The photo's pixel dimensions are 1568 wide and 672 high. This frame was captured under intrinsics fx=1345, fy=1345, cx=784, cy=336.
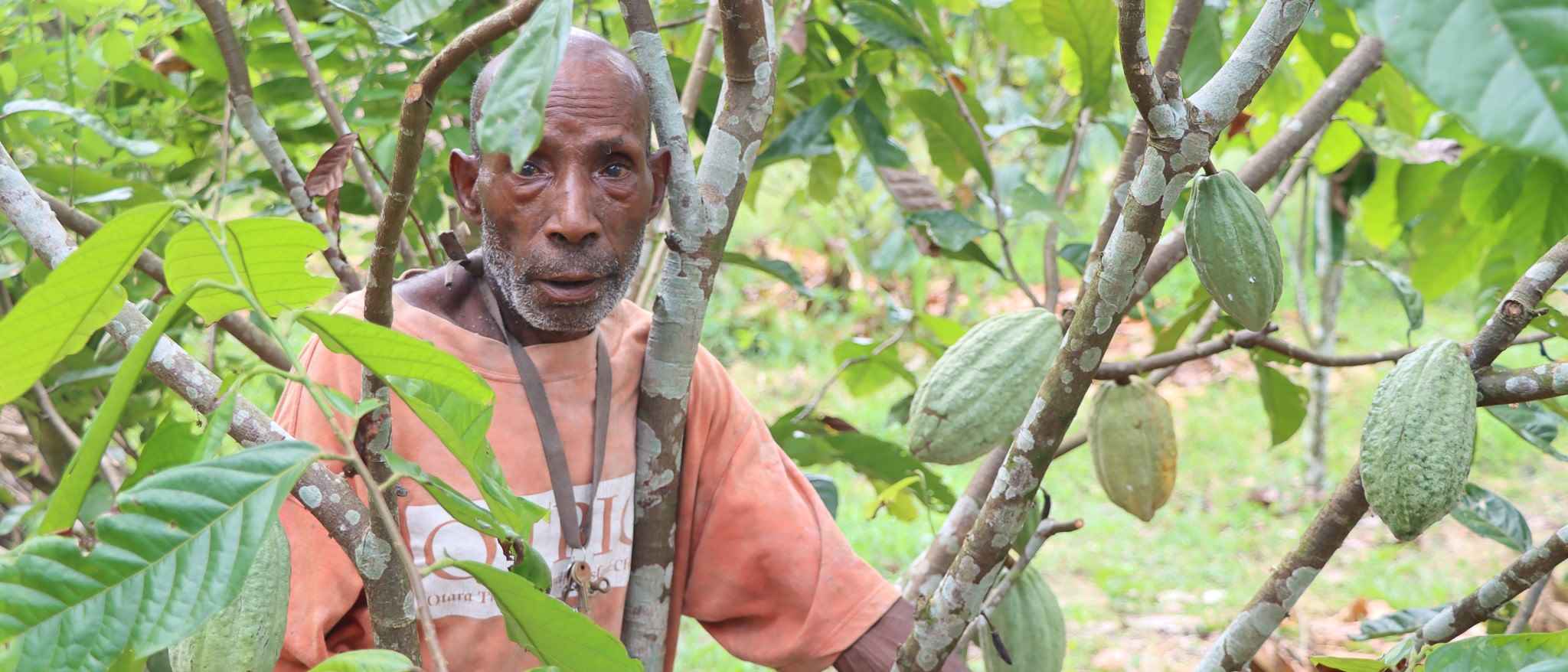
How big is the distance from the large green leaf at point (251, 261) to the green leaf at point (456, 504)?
0.38 feet

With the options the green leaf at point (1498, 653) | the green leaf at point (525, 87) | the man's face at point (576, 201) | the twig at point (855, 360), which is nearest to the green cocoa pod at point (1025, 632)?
the twig at point (855, 360)

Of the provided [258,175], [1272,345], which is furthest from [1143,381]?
[258,175]

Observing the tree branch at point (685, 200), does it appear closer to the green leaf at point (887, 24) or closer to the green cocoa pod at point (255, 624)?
the green cocoa pod at point (255, 624)

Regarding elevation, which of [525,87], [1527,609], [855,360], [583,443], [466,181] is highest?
[525,87]

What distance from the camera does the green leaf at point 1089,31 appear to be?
1.68 metres

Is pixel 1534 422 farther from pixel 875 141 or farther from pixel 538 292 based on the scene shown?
pixel 538 292

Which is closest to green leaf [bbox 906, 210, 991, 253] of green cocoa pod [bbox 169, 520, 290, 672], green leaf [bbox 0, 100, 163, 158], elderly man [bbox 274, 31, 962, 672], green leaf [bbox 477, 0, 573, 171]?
elderly man [bbox 274, 31, 962, 672]

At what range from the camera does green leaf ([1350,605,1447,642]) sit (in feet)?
4.97

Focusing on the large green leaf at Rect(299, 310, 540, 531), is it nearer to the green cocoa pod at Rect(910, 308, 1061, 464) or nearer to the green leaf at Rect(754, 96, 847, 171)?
the green cocoa pod at Rect(910, 308, 1061, 464)

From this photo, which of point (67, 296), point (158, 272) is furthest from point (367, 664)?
point (158, 272)

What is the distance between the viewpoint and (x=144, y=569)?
59cm

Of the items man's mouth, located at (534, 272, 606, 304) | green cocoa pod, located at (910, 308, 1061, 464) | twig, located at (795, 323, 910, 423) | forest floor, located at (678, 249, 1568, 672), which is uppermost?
man's mouth, located at (534, 272, 606, 304)

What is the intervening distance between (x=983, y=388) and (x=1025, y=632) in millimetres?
309

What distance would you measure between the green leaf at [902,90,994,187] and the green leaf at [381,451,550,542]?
1096mm
